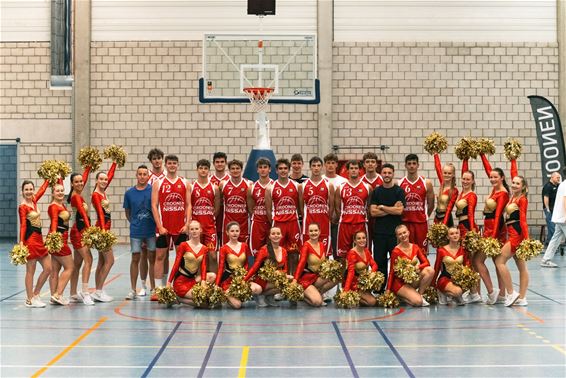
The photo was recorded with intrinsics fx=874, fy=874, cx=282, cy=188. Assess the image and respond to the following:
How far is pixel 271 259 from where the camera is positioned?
11.2 m

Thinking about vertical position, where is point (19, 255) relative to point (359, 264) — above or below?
above

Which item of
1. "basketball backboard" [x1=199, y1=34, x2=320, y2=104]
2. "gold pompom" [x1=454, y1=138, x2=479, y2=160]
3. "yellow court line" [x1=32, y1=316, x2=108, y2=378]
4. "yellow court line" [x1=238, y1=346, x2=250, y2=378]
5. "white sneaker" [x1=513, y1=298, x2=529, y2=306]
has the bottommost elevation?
"yellow court line" [x1=32, y1=316, x2=108, y2=378]

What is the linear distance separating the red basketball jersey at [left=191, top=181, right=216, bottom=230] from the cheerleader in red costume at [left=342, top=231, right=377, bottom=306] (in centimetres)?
199

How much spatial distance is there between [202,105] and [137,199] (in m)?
10.6

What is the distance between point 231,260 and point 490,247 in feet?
→ 10.6

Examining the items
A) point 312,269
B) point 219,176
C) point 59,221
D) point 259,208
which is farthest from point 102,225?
point 312,269

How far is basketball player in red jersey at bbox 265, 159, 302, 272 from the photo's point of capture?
451 inches

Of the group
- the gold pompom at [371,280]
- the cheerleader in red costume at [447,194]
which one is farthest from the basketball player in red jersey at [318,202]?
the cheerleader in red costume at [447,194]

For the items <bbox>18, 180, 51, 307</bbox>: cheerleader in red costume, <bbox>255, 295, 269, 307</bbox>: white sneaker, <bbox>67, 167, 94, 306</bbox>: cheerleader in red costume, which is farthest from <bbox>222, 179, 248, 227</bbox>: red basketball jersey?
<bbox>18, 180, 51, 307</bbox>: cheerleader in red costume

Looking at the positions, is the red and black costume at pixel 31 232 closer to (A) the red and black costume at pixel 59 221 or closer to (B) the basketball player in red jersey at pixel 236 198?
(A) the red and black costume at pixel 59 221

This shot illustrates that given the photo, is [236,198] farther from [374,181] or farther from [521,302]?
[521,302]

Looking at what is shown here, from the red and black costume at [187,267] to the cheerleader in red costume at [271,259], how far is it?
64 centimetres

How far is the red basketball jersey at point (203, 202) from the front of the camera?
38.4 feet

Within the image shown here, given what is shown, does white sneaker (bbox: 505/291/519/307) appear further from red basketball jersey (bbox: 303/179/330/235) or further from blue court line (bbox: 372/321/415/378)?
red basketball jersey (bbox: 303/179/330/235)
